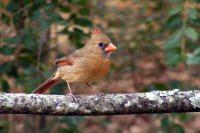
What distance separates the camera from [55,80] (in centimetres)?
418

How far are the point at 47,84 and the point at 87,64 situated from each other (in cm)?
54

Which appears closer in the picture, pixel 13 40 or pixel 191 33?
pixel 191 33

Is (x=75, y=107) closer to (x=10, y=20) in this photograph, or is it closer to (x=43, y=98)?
(x=43, y=98)

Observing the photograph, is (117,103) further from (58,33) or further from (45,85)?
(58,33)

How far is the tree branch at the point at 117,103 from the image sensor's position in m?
2.97

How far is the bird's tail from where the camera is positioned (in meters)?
4.00

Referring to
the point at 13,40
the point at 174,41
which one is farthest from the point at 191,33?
the point at 13,40

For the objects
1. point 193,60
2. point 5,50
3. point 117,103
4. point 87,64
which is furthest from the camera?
point 5,50

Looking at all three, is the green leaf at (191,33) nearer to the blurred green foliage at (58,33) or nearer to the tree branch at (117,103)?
the blurred green foliage at (58,33)

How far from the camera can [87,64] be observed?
379cm

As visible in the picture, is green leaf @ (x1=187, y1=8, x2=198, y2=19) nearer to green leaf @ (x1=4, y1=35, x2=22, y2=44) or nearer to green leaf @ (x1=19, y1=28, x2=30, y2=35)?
green leaf @ (x1=19, y1=28, x2=30, y2=35)

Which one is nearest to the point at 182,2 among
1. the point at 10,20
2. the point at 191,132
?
the point at 10,20

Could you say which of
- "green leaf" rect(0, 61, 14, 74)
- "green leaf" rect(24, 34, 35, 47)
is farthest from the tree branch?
"green leaf" rect(0, 61, 14, 74)

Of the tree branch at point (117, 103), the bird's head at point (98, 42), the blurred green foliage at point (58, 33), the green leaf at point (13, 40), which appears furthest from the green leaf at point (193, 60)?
the green leaf at point (13, 40)
